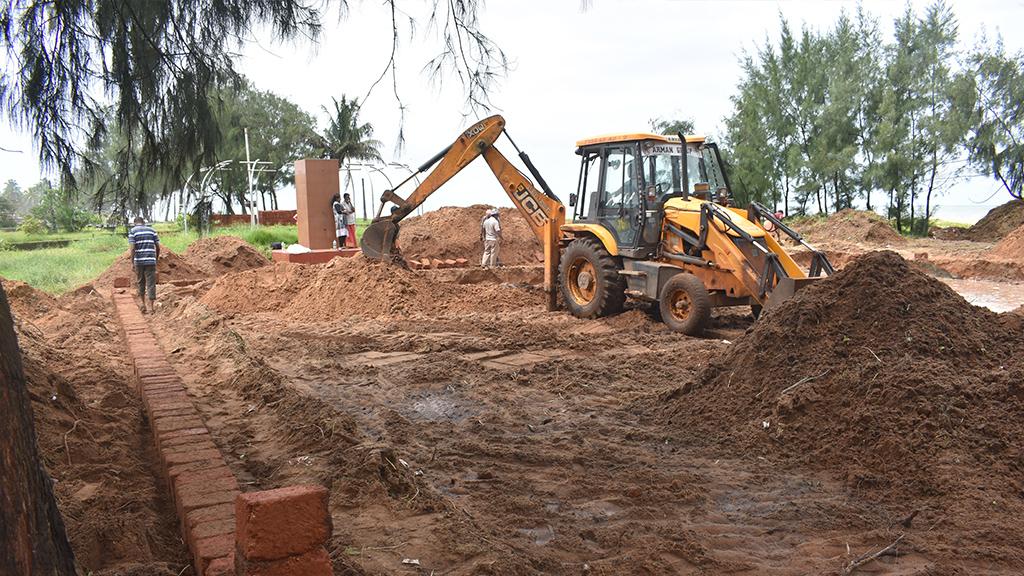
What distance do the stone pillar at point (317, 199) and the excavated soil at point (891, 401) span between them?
12560 mm

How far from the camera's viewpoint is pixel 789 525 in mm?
3984

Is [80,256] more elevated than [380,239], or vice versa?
[380,239]

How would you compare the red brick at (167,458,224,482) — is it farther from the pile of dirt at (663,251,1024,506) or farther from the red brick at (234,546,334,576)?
the pile of dirt at (663,251,1024,506)

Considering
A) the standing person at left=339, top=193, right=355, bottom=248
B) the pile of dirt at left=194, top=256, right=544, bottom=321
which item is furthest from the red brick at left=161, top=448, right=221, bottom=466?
the standing person at left=339, top=193, right=355, bottom=248

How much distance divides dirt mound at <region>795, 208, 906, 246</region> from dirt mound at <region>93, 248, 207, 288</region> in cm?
1872

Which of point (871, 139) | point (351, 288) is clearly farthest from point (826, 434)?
point (871, 139)

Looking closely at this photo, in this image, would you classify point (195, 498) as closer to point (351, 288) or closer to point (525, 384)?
point (525, 384)

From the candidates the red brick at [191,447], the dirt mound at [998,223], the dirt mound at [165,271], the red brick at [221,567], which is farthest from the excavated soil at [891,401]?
the dirt mound at [998,223]

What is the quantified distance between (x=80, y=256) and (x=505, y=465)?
70.5 ft

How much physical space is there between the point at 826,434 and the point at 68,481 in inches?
177

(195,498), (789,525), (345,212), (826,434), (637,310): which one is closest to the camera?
(195,498)

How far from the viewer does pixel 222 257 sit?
59.8ft

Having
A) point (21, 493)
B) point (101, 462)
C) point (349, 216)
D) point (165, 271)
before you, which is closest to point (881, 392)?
point (21, 493)

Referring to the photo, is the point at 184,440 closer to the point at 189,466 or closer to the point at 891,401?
the point at 189,466
